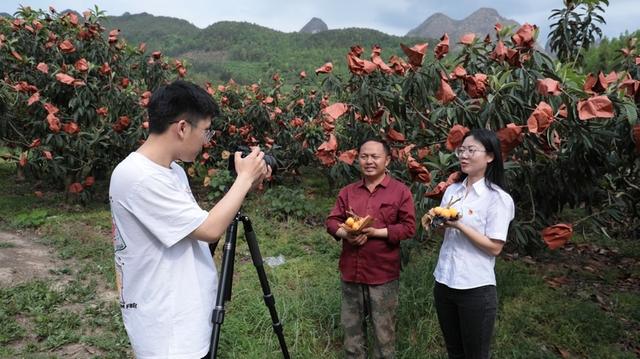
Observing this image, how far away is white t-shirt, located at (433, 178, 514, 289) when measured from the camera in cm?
179

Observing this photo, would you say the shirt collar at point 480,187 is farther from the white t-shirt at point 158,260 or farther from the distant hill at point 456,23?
the distant hill at point 456,23

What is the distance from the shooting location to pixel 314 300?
291cm

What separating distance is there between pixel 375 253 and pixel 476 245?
1.53 ft

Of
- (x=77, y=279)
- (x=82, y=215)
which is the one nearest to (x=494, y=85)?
(x=77, y=279)

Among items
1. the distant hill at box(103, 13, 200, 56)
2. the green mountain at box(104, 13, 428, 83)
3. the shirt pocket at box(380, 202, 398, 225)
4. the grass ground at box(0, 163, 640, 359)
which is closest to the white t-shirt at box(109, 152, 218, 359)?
the shirt pocket at box(380, 202, 398, 225)

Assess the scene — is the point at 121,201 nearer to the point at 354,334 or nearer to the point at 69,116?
the point at 354,334

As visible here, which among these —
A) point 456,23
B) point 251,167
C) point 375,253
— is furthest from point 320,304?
point 456,23

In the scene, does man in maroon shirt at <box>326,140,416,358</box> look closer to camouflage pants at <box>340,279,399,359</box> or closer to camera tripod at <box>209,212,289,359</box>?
camouflage pants at <box>340,279,399,359</box>

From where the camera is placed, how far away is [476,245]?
181cm

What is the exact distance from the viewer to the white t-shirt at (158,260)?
3.70 ft

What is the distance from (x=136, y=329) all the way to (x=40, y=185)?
640 cm

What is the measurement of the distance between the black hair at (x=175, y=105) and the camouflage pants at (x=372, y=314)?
4.10ft

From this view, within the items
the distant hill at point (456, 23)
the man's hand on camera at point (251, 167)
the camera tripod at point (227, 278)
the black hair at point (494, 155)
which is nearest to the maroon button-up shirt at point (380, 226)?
the black hair at point (494, 155)

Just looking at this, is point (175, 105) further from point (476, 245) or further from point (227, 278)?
point (476, 245)
